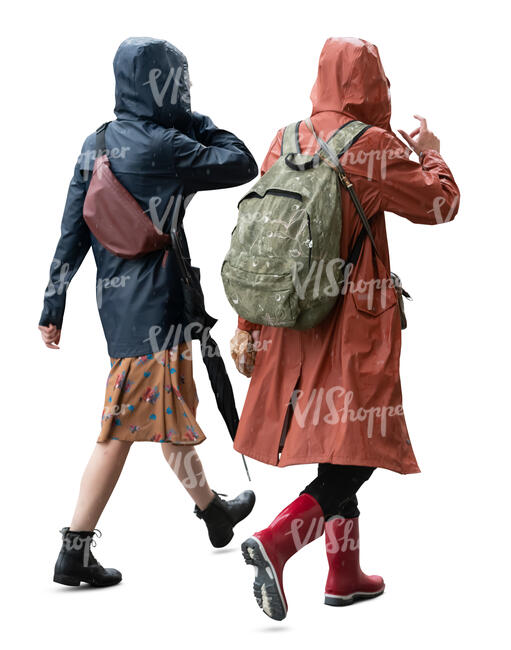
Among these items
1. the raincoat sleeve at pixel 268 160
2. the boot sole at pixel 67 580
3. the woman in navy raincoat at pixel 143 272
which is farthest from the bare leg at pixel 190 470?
the raincoat sleeve at pixel 268 160

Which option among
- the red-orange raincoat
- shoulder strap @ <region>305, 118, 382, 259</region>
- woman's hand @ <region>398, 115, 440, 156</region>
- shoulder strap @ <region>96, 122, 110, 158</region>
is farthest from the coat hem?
shoulder strap @ <region>96, 122, 110, 158</region>

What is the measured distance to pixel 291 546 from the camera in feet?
18.3

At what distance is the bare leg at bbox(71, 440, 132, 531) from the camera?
20.6ft

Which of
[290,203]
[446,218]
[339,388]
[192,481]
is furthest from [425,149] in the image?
[192,481]

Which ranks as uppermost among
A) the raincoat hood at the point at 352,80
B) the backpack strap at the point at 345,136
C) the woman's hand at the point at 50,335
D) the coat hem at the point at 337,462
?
the raincoat hood at the point at 352,80

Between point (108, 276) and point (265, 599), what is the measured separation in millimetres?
1718

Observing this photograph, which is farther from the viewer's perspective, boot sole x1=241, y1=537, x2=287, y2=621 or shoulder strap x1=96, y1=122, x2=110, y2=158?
shoulder strap x1=96, y1=122, x2=110, y2=158

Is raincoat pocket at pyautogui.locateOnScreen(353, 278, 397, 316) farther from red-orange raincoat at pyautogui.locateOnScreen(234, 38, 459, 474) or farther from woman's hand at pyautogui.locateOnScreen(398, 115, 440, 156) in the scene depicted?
woman's hand at pyautogui.locateOnScreen(398, 115, 440, 156)

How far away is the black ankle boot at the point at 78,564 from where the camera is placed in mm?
6281

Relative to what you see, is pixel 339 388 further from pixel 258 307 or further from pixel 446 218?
pixel 446 218

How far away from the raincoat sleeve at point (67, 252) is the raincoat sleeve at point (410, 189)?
61.3 inches

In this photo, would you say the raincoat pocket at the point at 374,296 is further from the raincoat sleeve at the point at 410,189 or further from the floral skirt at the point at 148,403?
the floral skirt at the point at 148,403

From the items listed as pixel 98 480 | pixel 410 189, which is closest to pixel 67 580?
pixel 98 480

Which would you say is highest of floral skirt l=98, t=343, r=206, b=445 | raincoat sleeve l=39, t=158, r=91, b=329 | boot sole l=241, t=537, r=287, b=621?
raincoat sleeve l=39, t=158, r=91, b=329
